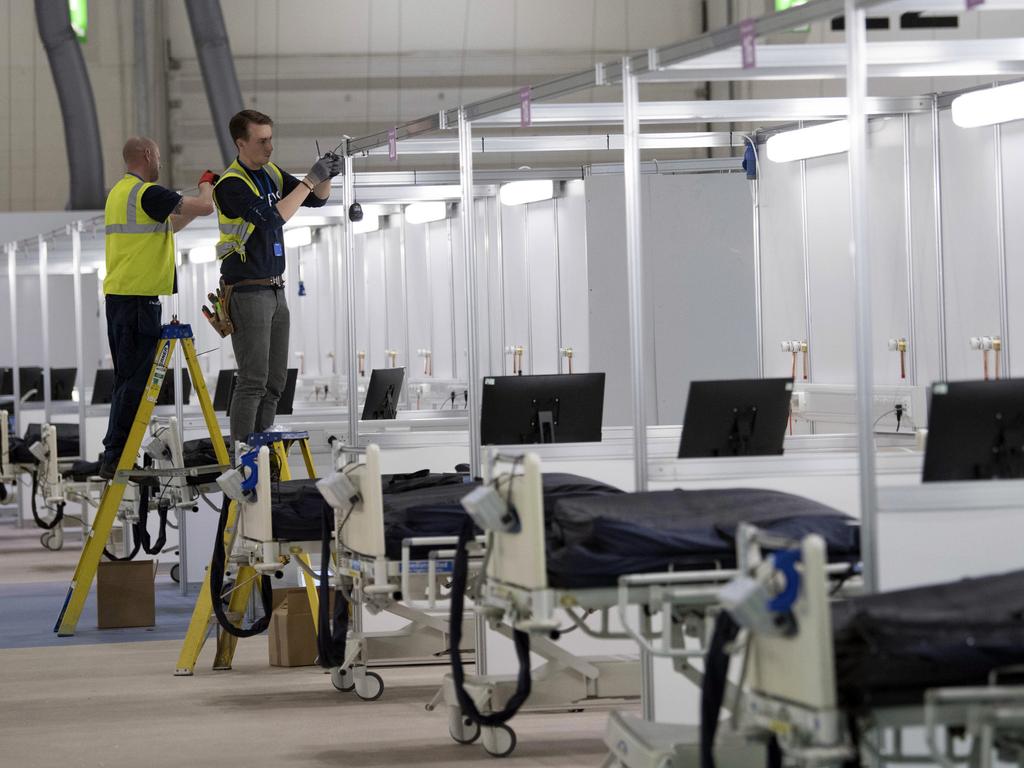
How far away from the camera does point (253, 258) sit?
7266 millimetres

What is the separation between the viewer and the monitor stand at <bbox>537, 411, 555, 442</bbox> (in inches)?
237

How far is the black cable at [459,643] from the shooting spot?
15.7ft

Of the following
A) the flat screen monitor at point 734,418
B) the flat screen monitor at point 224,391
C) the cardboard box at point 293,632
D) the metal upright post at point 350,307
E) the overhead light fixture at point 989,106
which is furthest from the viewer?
the flat screen monitor at point 224,391

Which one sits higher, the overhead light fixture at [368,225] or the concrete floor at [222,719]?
the overhead light fixture at [368,225]

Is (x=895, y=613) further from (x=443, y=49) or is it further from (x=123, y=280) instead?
(x=443, y=49)

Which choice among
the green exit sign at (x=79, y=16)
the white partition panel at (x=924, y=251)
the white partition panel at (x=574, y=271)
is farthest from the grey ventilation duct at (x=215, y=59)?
the white partition panel at (x=924, y=251)

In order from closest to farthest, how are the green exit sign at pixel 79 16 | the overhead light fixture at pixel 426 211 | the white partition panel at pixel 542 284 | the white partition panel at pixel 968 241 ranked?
the white partition panel at pixel 968 241 < the white partition panel at pixel 542 284 < the overhead light fixture at pixel 426 211 < the green exit sign at pixel 79 16

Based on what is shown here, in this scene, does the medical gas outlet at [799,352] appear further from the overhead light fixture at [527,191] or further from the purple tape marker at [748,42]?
the purple tape marker at [748,42]

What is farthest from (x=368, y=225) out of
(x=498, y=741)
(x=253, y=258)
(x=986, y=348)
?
(x=498, y=741)

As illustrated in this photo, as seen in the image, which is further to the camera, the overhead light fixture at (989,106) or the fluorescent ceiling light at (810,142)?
the fluorescent ceiling light at (810,142)

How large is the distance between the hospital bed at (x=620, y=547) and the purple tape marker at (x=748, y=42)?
1.15 meters

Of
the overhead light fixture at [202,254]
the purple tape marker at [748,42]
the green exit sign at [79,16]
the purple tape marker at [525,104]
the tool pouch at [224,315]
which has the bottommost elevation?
the tool pouch at [224,315]

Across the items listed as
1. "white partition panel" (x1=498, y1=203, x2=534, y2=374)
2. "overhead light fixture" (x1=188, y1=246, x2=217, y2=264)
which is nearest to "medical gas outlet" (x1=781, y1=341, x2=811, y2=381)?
"white partition panel" (x1=498, y1=203, x2=534, y2=374)

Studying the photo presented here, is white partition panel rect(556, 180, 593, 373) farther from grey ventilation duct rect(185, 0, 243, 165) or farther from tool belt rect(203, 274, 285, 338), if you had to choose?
grey ventilation duct rect(185, 0, 243, 165)
